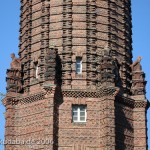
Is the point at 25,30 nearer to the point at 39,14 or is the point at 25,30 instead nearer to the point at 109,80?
the point at 39,14

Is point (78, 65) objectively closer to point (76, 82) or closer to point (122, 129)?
point (76, 82)

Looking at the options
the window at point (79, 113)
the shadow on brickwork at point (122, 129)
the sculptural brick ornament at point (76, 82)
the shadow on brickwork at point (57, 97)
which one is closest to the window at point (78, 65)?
the sculptural brick ornament at point (76, 82)

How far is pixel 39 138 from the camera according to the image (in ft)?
117

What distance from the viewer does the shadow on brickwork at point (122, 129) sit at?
36.2 m

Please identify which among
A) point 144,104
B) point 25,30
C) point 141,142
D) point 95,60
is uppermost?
point 25,30

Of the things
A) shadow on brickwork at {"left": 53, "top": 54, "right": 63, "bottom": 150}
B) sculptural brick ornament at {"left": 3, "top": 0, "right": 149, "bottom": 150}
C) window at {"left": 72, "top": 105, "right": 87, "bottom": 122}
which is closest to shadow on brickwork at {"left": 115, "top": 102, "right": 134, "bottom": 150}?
sculptural brick ornament at {"left": 3, "top": 0, "right": 149, "bottom": 150}

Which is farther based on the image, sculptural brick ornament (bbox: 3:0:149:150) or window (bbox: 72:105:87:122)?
window (bbox: 72:105:87:122)

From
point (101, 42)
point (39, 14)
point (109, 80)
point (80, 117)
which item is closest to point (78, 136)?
point (80, 117)

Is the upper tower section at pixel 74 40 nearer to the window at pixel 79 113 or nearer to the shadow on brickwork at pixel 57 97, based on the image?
the shadow on brickwork at pixel 57 97

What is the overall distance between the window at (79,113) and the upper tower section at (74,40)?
1296mm

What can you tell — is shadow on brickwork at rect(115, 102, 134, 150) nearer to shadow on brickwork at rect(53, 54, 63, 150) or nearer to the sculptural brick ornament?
the sculptural brick ornament

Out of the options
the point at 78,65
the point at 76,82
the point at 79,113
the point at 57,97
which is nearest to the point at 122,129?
the point at 79,113

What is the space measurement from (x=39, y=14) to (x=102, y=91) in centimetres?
738

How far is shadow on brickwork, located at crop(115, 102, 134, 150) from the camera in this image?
119 ft
